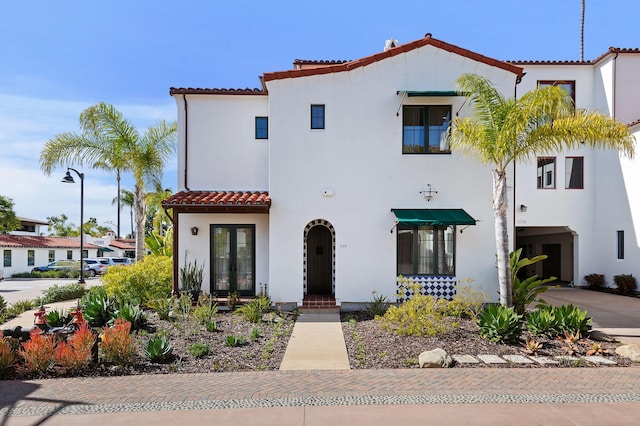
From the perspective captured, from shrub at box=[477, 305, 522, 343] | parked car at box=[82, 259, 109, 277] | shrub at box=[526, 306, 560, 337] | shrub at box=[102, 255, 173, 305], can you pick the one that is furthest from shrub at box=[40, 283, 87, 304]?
parked car at box=[82, 259, 109, 277]

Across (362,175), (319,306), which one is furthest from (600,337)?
(362,175)

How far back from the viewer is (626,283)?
17.2m

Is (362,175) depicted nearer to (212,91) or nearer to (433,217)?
(433,217)

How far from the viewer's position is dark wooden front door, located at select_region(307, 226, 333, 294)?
569 inches

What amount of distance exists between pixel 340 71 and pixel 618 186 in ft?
46.5

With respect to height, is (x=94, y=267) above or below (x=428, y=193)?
below

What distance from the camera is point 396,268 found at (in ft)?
42.7

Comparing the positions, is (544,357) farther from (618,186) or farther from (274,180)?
(618,186)

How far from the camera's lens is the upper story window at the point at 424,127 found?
43.4 feet

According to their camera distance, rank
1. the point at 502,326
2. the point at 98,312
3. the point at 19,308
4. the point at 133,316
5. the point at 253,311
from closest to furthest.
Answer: the point at 502,326 → the point at 133,316 → the point at 98,312 → the point at 253,311 → the point at 19,308

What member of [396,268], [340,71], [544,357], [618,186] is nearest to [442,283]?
[396,268]

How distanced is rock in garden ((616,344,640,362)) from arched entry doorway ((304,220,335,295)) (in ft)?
27.7

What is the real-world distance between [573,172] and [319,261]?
1391cm

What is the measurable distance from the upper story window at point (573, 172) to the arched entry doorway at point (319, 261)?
12.9m
